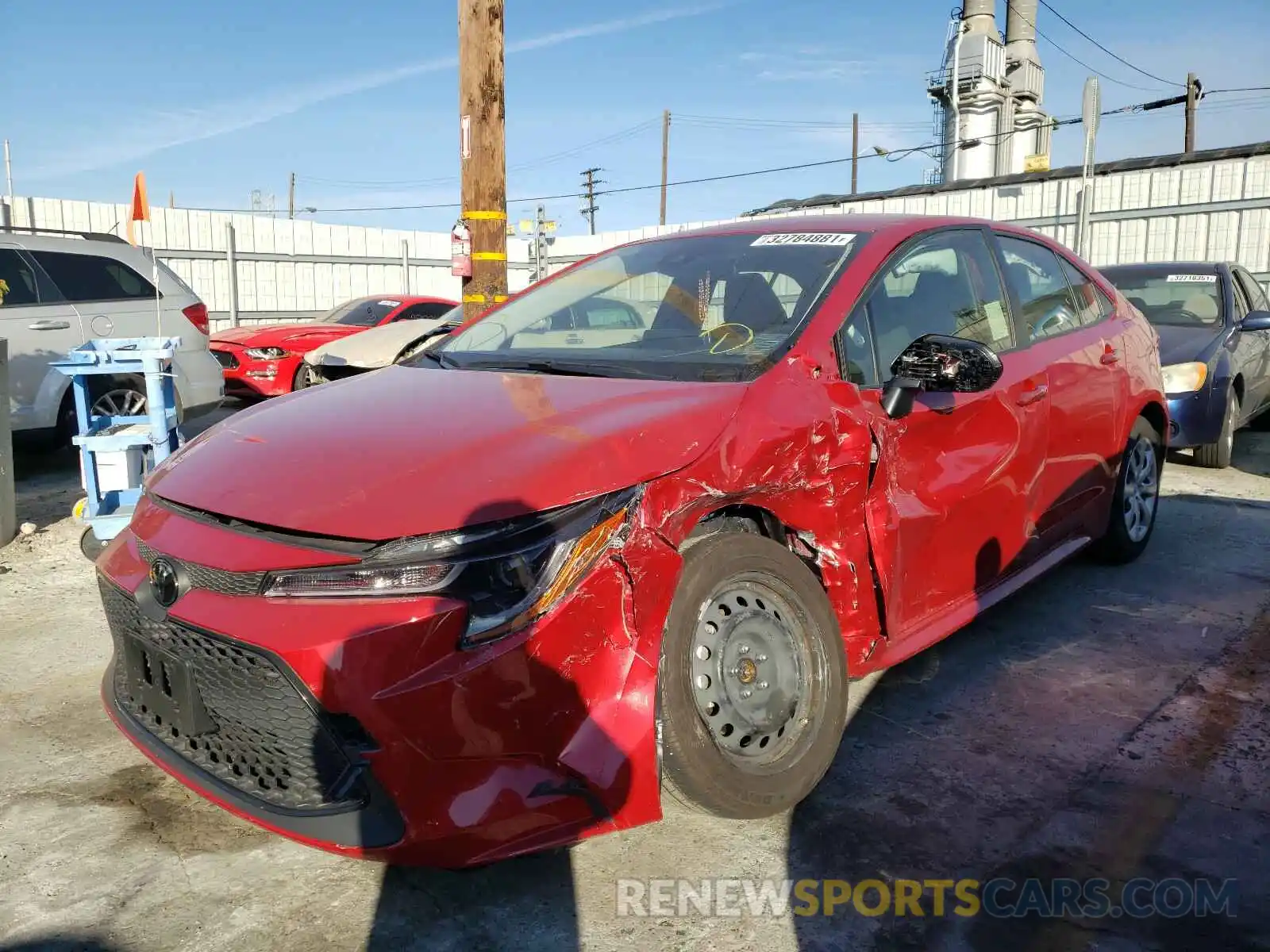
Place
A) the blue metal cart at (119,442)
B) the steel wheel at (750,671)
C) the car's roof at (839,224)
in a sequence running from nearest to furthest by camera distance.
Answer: the steel wheel at (750,671)
the car's roof at (839,224)
the blue metal cart at (119,442)

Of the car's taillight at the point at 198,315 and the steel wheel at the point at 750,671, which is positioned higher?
the car's taillight at the point at 198,315

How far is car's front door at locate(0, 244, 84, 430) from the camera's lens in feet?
22.8

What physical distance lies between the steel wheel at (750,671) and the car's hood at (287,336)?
8.71 m

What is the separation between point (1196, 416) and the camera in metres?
6.91

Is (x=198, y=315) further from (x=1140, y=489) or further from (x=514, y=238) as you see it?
(x=514, y=238)

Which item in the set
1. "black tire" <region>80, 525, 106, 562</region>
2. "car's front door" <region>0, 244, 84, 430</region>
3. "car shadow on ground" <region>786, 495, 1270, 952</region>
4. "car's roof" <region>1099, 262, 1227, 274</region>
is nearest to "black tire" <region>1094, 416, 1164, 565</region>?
"car shadow on ground" <region>786, 495, 1270, 952</region>

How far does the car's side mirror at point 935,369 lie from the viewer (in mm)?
2855

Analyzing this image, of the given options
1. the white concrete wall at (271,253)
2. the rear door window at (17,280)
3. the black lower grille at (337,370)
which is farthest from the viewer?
the white concrete wall at (271,253)

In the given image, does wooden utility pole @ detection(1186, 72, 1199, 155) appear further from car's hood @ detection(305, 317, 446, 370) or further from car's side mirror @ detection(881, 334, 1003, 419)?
car's side mirror @ detection(881, 334, 1003, 419)

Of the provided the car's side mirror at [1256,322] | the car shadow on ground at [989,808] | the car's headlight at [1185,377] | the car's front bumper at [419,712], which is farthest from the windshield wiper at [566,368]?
the car's side mirror at [1256,322]

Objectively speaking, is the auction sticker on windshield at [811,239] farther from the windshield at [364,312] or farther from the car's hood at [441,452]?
the windshield at [364,312]

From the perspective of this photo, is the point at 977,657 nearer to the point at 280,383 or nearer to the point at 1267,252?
the point at 280,383

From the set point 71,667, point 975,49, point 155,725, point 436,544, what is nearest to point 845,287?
point 436,544

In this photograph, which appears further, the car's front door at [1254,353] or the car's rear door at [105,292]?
the car's front door at [1254,353]
